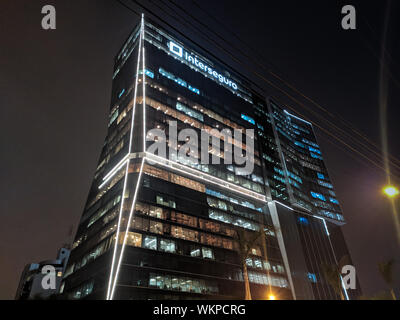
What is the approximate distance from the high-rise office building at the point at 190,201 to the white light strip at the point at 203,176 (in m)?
0.26

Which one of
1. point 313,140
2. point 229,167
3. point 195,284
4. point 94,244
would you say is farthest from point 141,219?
point 313,140

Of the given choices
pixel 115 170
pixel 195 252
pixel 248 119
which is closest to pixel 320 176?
pixel 248 119

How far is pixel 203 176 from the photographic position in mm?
61938

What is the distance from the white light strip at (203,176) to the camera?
54875 millimetres

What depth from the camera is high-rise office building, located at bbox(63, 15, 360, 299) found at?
43781 mm

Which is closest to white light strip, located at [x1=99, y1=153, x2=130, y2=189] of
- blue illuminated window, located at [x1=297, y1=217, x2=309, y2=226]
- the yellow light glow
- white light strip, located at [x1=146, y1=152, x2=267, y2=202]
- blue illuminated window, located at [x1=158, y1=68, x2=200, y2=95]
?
white light strip, located at [x1=146, y1=152, x2=267, y2=202]

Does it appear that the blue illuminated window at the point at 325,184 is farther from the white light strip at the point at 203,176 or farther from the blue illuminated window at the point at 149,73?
the blue illuminated window at the point at 149,73

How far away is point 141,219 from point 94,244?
1078 cm

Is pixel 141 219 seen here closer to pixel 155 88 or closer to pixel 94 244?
pixel 94 244

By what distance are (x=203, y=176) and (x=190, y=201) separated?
8.18 meters

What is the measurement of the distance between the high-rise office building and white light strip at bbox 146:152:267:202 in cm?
26

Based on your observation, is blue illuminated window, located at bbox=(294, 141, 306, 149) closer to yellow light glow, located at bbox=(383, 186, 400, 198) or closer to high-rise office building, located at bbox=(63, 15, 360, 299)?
high-rise office building, located at bbox=(63, 15, 360, 299)

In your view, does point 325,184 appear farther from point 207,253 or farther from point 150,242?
point 150,242

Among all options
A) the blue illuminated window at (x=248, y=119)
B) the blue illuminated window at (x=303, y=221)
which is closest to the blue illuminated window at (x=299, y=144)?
the blue illuminated window at (x=248, y=119)
